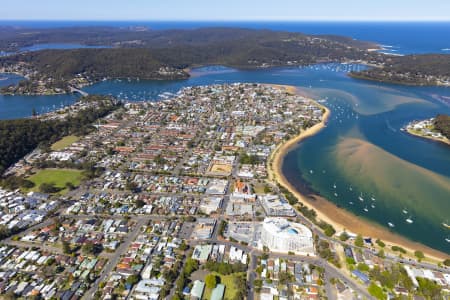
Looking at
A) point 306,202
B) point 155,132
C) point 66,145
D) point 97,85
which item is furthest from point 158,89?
point 306,202

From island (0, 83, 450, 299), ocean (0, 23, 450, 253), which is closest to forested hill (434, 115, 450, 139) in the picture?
ocean (0, 23, 450, 253)

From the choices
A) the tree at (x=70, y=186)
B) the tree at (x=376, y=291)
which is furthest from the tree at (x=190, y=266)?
the tree at (x=70, y=186)

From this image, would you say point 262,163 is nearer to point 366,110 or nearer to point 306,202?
point 306,202


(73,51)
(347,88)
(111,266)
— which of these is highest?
(73,51)

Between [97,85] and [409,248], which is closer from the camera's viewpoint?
[409,248]

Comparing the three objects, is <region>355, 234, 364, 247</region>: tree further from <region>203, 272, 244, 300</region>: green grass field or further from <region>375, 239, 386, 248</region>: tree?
<region>203, 272, 244, 300</region>: green grass field

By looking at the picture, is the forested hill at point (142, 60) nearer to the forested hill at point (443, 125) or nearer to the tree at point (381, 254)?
the forested hill at point (443, 125)

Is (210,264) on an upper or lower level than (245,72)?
lower

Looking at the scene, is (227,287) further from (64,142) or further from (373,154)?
(64,142)
